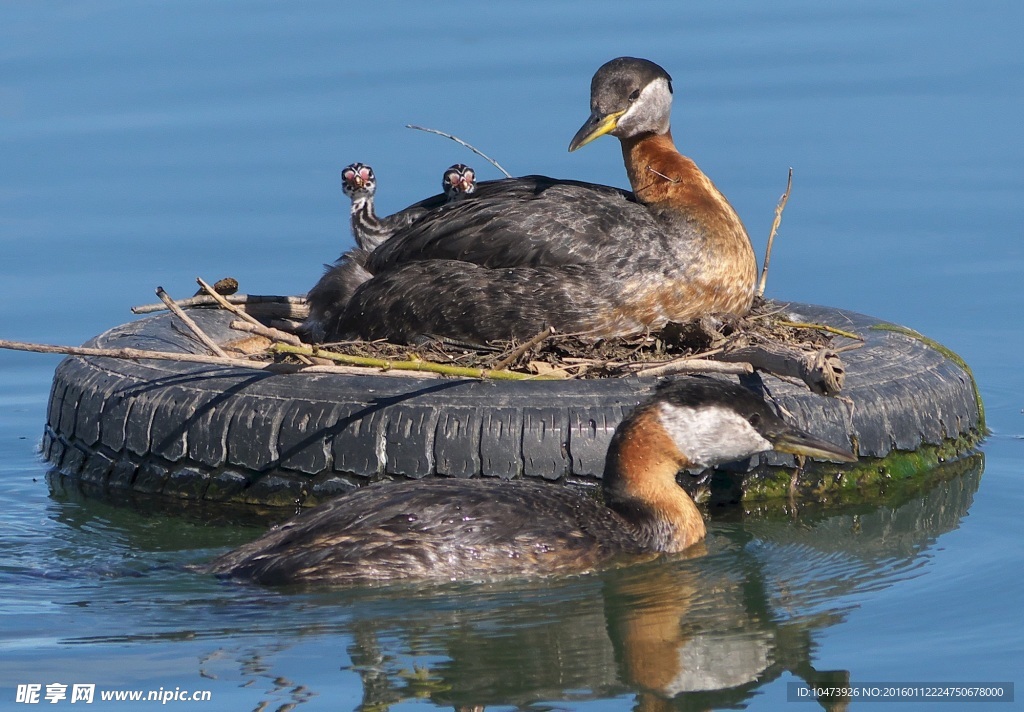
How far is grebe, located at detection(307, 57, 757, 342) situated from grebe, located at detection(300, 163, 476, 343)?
259 millimetres

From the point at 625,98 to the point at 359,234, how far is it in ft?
6.82

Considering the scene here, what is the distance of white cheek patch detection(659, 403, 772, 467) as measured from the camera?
8.40 m

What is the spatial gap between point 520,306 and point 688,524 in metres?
1.78

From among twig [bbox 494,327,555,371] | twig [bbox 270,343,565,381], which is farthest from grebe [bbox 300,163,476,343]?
twig [bbox 494,327,555,371]

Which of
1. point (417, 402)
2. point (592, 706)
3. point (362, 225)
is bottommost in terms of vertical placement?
point (592, 706)

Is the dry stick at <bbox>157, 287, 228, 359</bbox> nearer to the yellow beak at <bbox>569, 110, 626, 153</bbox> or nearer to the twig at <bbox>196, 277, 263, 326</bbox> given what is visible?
the twig at <bbox>196, 277, 263, 326</bbox>

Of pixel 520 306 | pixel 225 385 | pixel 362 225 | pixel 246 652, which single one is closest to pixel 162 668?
pixel 246 652

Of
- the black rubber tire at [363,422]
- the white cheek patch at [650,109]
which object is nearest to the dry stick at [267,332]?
the black rubber tire at [363,422]

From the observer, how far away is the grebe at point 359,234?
10.5 meters

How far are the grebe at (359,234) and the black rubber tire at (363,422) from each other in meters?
1.43

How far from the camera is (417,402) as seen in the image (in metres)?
8.70

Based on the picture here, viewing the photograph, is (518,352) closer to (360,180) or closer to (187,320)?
(187,320)

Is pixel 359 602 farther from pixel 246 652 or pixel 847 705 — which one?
pixel 847 705

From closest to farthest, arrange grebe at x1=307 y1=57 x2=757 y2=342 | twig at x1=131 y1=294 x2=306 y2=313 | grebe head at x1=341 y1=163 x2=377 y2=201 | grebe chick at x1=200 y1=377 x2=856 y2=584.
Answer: grebe chick at x1=200 y1=377 x2=856 y2=584, grebe at x1=307 y1=57 x2=757 y2=342, twig at x1=131 y1=294 x2=306 y2=313, grebe head at x1=341 y1=163 x2=377 y2=201
